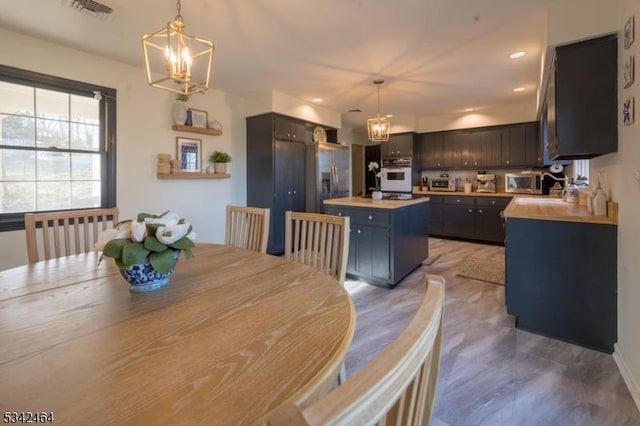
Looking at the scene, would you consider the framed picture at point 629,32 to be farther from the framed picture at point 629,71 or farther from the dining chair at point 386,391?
the dining chair at point 386,391

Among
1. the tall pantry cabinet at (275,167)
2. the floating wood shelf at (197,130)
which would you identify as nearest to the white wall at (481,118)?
the tall pantry cabinet at (275,167)

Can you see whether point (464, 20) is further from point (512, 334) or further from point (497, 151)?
point (497, 151)

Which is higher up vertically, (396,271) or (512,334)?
(396,271)

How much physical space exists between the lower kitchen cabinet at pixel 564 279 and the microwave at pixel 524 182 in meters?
3.63

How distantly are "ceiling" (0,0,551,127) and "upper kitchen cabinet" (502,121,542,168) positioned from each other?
1316 mm

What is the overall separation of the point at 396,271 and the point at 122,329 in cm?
279

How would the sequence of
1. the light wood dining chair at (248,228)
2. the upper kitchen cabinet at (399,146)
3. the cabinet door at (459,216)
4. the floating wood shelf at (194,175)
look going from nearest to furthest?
the light wood dining chair at (248,228), the floating wood shelf at (194,175), the cabinet door at (459,216), the upper kitchen cabinet at (399,146)

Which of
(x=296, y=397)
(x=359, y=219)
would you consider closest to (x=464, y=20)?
(x=359, y=219)

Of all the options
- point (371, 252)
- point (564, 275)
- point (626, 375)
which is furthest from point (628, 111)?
point (371, 252)

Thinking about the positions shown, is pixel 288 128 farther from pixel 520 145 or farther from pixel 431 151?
pixel 520 145

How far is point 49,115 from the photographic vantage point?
3.04 meters

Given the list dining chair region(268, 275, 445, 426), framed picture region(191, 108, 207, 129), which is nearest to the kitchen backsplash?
framed picture region(191, 108, 207, 129)

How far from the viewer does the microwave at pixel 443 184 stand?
6.26 meters

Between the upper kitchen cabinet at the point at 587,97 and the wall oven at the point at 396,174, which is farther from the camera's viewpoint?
the wall oven at the point at 396,174
